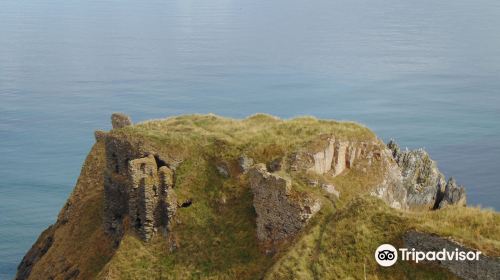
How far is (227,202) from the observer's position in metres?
43.2

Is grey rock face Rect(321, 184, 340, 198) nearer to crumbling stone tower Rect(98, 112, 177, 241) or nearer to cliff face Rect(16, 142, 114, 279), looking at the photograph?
crumbling stone tower Rect(98, 112, 177, 241)

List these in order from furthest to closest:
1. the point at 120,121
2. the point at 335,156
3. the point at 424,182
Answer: the point at 424,182 < the point at 120,121 < the point at 335,156

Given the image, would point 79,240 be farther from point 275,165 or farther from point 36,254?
point 275,165

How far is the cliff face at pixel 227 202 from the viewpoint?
118 ft

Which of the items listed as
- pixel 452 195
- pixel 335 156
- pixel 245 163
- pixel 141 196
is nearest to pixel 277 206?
pixel 245 163

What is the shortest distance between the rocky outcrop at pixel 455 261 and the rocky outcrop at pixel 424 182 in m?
27.4

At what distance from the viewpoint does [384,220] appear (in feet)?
108

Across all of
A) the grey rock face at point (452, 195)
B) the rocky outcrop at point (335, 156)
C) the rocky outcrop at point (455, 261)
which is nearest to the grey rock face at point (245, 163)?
the rocky outcrop at point (335, 156)

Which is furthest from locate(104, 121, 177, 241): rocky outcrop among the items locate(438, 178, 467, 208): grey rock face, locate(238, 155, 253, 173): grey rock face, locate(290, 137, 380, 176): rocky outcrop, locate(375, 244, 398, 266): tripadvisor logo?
locate(438, 178, 467, 208): grey rock face

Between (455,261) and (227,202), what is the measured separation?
18.4 m

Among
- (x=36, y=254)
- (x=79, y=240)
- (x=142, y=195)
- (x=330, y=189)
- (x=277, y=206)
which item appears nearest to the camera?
(x=277, y=206)

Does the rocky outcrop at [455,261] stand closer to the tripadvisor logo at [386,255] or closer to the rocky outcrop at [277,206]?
the tripadvisor logo at [386,255]

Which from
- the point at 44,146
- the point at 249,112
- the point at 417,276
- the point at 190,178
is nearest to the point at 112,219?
the point at 190,178

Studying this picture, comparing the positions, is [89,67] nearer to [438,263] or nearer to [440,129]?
[440,129]
